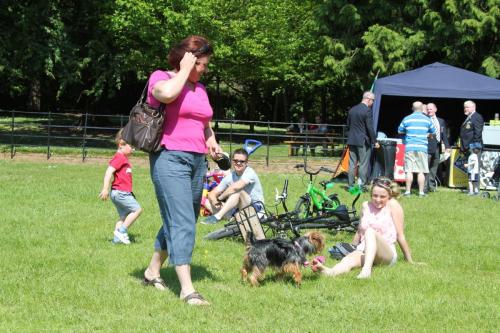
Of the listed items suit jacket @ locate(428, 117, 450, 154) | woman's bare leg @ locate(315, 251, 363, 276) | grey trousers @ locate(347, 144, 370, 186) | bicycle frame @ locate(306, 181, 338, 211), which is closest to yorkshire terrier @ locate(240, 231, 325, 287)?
woman's bare leg @ locate(315, 251, 363, 276)

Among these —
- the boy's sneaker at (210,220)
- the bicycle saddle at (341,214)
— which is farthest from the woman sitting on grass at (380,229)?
the boy's sneaker at (210,220)

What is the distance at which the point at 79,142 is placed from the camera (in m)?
25.1

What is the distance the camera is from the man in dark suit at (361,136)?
45.5ft

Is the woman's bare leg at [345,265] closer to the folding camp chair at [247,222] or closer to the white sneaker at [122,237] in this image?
the folding camp chair at [247,222]

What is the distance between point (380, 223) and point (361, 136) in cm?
705

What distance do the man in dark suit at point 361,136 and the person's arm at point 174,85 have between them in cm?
894

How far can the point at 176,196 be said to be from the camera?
17.5 feet

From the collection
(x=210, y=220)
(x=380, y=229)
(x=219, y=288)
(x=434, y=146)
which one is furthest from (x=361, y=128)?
(x=219, y=288)

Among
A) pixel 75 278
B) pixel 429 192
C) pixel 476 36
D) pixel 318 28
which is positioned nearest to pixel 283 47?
Result: pixel 318 28

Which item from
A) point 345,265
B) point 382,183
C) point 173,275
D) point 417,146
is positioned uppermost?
point 417,146

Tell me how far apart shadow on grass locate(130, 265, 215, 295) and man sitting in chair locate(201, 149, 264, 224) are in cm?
221

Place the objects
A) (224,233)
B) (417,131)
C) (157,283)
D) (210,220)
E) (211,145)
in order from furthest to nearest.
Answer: (417,131) < (210,220) < (224,233) < (157,283) < (211,145)

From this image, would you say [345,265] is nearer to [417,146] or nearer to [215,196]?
[215,196]

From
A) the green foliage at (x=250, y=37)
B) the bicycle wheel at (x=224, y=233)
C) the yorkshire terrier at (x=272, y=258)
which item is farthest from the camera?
the green foliage at (x=250, y=37)
